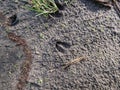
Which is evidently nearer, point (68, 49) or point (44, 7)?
point (68, 49)

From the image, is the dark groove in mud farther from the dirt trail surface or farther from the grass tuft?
the grass tuft

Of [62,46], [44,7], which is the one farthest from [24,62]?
[44,7]

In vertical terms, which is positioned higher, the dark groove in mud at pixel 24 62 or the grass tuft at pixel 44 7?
the grass tuft at pixel 44 7

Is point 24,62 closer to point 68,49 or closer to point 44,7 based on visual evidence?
point 68,49

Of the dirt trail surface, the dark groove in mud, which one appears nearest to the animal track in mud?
the dirt trail surface

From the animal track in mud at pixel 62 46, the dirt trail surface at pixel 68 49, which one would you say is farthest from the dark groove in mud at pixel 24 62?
the animal track in mud at pixel 62 46

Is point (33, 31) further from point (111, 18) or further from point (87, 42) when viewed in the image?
point (111, 18)

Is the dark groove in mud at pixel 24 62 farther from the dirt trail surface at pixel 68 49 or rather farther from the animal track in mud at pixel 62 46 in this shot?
the animal track in mud at pixel 62 46
